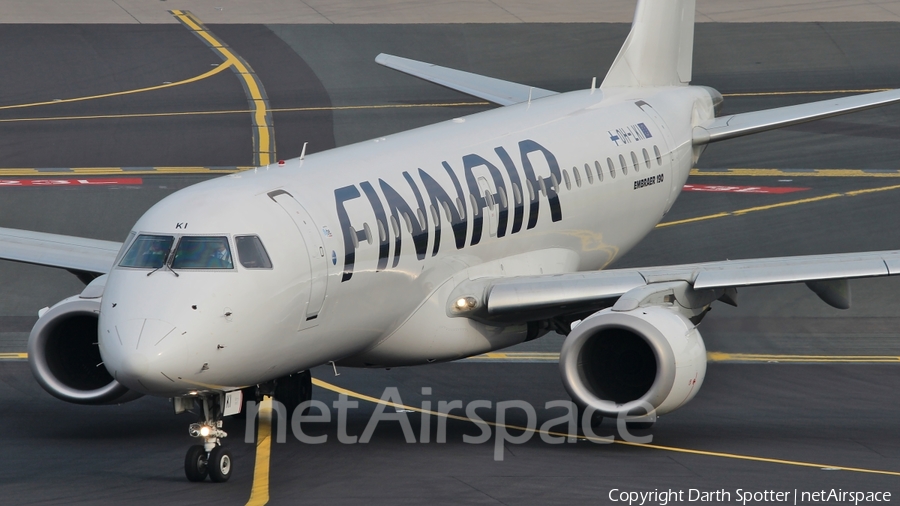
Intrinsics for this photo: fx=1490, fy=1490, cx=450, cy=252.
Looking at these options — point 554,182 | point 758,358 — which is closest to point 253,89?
point 758,358

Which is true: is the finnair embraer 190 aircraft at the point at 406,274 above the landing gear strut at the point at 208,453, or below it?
above

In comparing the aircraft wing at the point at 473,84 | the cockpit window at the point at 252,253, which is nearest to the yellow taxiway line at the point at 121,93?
the aircraft wing at the point at 473,84

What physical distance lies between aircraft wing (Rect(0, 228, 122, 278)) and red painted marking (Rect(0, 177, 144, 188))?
1588cm

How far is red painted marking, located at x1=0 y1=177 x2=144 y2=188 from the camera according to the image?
41375 mm

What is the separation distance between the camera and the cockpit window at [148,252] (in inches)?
756

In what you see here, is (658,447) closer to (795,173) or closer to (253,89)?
(795,173)

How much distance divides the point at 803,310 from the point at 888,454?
38.7ft

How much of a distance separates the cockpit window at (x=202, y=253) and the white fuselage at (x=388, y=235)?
0.10 metres

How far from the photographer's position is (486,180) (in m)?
24.6

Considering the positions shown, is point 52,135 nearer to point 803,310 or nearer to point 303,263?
point 803,310

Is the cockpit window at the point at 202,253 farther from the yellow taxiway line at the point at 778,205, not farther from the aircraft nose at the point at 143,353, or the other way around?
the yellow taxiway line at the point at 778,205

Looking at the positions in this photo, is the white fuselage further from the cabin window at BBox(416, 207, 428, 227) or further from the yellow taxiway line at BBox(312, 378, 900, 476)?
the yellow taxiway line at BBox(312, 378, 900, 476)

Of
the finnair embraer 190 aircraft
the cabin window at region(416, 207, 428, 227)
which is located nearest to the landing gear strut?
the finnair embraer 190 aircraft

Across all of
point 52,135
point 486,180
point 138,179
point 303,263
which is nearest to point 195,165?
point 138,179
